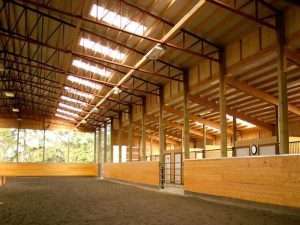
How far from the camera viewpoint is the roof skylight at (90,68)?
21.7 meters

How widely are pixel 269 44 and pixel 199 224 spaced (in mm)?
7704

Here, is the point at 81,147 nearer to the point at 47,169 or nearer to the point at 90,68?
the point at 47,169

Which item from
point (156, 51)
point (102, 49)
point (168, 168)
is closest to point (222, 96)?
point (156, 51)

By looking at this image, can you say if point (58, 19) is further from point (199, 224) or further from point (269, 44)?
point (199, 224)

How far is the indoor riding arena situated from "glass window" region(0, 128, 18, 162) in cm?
779

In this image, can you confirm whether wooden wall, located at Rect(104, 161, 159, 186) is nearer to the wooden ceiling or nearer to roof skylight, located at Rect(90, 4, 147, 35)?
the wooden ceiling

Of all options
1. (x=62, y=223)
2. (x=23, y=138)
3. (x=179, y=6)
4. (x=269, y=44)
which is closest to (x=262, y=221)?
(x=62, y=223)

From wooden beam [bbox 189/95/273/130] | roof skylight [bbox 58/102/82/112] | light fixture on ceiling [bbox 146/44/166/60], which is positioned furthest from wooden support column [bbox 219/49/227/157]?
roof skylight [bbox 58/102/82/112]

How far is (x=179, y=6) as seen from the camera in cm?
1330

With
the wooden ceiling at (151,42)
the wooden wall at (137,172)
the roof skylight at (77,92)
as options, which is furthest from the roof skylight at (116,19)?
the roof skylight at (77,92)

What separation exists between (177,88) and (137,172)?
6.63m

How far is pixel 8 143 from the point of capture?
128 feet

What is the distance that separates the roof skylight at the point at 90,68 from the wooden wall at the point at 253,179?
9.14m

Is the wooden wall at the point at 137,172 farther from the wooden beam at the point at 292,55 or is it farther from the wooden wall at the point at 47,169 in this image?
the wooden beam at the point at 292,55
